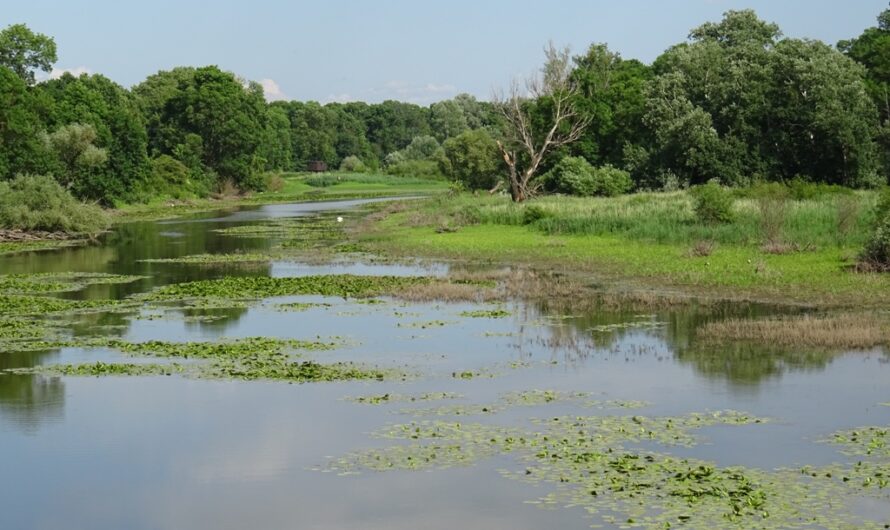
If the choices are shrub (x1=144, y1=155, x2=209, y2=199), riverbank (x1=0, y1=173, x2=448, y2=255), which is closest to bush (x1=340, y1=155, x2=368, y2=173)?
riverbank (x1=0, y1=173, x2=448, y2=255)

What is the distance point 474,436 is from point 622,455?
2.45m

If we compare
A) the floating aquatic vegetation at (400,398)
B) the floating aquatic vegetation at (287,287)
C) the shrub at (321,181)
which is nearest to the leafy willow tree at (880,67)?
the floating aquatic vegetation at (287,287)

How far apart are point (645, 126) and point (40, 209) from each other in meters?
37.9

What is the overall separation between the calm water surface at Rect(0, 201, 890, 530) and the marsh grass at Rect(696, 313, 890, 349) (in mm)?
823

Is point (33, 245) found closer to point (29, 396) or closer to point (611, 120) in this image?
point (29, 396)

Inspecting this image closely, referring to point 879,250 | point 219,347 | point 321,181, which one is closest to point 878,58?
point 879,250

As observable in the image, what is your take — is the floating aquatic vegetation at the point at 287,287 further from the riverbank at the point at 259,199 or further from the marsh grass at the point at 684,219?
the riverbank at the point at 259,199

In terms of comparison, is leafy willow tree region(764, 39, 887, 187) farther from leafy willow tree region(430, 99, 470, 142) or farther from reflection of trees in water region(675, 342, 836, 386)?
leafy willow tree region(430, 99, 470, 142)

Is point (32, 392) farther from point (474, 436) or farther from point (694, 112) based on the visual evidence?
point (694, 112)

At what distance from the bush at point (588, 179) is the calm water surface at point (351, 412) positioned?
37501 mm

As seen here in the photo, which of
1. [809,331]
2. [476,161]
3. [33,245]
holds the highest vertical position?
[476,161]

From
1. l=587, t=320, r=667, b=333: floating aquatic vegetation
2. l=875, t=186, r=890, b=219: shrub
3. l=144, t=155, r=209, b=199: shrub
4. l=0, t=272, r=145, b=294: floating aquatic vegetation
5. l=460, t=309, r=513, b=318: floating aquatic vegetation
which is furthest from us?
l=144, t=155, r=209, b=199: shrub

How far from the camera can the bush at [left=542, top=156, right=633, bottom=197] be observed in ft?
221

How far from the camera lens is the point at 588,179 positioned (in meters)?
67.6
